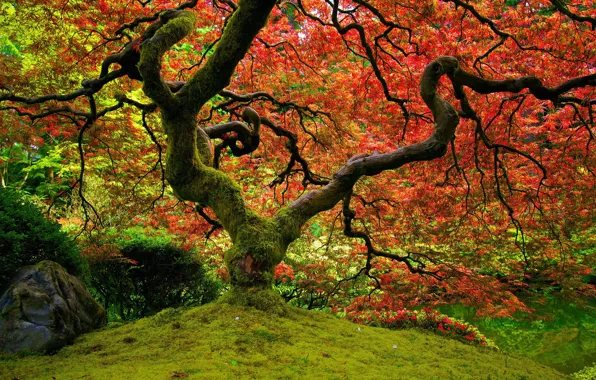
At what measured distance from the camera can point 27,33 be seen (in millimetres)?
6734

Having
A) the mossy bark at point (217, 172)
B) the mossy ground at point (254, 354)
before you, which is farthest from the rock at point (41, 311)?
the mossy bark at point (217, 172)

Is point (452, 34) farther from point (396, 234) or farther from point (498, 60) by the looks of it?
point (396, 234)

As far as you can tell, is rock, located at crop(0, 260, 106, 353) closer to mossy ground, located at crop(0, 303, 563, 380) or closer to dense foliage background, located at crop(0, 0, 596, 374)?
mossy ground, located at crop(0, 303, 563, 380)

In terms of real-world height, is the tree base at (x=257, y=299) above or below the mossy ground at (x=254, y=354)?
above

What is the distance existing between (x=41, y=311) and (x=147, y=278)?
11.8ft

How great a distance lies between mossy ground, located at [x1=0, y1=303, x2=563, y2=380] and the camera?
1759mm

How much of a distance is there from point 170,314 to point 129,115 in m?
5.15

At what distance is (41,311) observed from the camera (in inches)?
97.2

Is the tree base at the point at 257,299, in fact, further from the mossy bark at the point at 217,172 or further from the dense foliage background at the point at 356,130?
the dense foliage background at the point at 356,130

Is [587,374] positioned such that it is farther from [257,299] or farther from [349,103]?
[257,299]

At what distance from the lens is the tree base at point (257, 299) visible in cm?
240

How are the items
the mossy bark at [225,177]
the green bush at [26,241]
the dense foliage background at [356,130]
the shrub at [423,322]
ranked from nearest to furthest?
the mossy bark at [225,177]
the green bush at [26,241]
the shrub at [423,322]
the dense foliage background at [356,130]

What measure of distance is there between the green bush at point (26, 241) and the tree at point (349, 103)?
3.38 ft

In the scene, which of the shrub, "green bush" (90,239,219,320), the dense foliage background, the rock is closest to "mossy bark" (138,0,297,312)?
the rock
